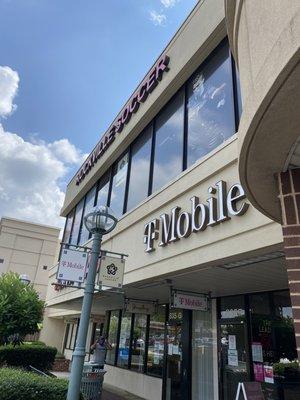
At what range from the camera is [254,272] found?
279 inches

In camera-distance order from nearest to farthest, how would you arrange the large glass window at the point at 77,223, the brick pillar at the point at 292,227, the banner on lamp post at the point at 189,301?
the brick pillar at the point at 292,227, the banner on lamp post at the point at 189,301, the large glass window at the point at 77,223

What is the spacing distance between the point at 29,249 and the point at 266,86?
4673 cm

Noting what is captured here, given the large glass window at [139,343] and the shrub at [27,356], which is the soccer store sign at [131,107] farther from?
the shrub at [27,356]

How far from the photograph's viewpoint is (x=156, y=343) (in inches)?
480

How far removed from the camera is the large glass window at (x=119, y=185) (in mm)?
11680

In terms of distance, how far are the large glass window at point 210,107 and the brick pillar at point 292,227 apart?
410 cm

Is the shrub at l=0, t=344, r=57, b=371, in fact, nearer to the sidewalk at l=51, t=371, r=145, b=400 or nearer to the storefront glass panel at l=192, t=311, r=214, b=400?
the sidewalk at l=51, t=371, r=145, b=400

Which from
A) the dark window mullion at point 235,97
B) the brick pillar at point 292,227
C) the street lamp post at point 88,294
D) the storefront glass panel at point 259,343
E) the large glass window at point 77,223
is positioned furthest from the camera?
the large glass window at point 77,223

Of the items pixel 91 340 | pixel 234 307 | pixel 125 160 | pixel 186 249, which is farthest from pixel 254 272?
pixel 91 340

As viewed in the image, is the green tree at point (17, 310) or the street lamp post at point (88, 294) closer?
the street lamp post at point (88, 294)

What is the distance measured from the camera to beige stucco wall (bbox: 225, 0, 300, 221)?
7.27 ft

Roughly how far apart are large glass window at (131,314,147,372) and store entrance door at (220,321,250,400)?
15.6ft

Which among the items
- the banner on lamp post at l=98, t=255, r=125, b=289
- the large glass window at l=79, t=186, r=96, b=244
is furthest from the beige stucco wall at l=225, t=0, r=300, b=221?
the large glass window at l=79, t=186, r=96, b=244

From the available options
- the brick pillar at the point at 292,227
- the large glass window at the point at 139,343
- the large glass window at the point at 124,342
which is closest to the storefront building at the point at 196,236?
the large glass window at the point at 139,343
